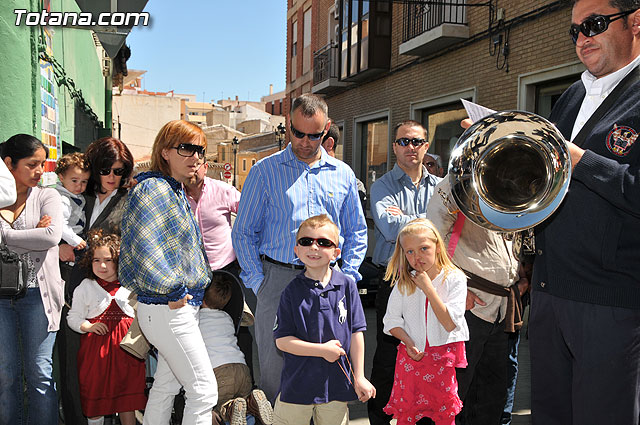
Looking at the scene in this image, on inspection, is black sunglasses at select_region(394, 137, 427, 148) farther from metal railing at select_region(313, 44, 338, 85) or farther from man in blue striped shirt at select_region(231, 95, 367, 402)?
metal railing at select_region(313, 44, 338, 85)

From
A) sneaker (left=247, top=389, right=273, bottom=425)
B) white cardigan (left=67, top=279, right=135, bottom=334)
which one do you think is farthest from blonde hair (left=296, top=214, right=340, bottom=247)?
white cardigan (left=67, top=279, right=135, bottom=334)

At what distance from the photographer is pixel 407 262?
10.6 ft

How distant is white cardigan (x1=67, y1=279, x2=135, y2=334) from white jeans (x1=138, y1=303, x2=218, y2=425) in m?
0.67

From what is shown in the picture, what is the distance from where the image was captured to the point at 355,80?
16.4 metres

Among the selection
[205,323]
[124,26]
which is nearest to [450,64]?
[124,26]

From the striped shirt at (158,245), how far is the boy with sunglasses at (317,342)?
0.58 meters

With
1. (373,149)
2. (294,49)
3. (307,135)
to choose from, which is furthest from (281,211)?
(294,49)

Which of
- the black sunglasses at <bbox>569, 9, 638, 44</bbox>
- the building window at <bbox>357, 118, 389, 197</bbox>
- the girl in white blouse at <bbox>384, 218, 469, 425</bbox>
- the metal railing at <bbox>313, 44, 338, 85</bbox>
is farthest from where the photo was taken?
the metal railing at <bbox>313, 44, 338, 85</bbox>

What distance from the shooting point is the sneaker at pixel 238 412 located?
3199mm

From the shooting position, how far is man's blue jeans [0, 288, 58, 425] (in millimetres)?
3174

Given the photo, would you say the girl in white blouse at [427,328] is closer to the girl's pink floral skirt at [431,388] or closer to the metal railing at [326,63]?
the girl's pink floral skirt at [431,388]

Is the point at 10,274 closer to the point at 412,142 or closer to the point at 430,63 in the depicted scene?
the point at 412,142

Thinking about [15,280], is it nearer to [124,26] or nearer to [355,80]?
[124,26]

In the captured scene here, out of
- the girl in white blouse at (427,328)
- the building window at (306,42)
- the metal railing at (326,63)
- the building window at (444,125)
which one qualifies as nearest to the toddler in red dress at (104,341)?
the girl in white blouse at (427,328)
